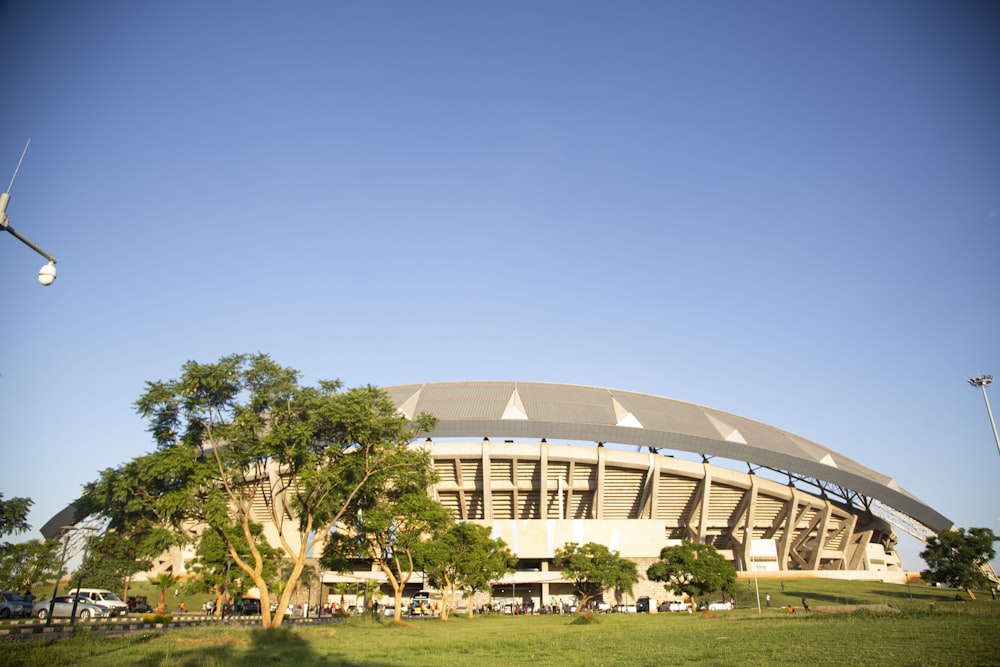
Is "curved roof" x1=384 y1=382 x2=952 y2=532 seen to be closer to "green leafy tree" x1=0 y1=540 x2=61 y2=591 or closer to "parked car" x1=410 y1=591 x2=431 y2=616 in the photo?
"parked car" x1=410 y1=591 x2=431 y2=616

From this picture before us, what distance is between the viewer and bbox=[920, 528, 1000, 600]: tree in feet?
139

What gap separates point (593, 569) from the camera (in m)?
44.8

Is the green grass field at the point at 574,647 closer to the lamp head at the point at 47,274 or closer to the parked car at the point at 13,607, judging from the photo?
the lamp head at the point at 47,274

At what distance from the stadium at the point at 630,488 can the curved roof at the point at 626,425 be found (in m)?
0.16

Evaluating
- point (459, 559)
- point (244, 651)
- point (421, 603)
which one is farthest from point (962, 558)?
point (244, 651)

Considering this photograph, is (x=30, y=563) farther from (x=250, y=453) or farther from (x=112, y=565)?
(x=250, y=453)

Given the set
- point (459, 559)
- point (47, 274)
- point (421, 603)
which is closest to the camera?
point (47, 274)

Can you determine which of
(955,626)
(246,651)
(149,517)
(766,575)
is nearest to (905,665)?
(955,626)

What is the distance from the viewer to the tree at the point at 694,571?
4500 cm

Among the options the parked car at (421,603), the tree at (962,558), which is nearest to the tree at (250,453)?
the parked car at (421,603)

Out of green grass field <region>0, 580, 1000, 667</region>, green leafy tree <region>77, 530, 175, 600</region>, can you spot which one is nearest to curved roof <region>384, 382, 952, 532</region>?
green leafy tree <region>77, 530, 175, 600</region>

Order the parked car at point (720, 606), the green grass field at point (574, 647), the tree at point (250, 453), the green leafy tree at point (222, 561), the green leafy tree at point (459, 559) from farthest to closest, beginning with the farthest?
1. the parked car at point (720, 606)
2. the green leafy tree at point (459, 559)
3. the green leafy tree at point (222, 561)
4. the tree at point (250, 453)
5. the green grass field at point (574, 647)

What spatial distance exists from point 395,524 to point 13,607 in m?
20.7

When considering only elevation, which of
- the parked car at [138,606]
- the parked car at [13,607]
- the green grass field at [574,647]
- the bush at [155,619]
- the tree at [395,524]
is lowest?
the parked car at [138,606]
